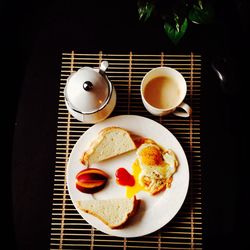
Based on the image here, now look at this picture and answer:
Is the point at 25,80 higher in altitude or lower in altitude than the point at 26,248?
higher

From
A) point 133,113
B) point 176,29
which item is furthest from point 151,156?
point 176,29

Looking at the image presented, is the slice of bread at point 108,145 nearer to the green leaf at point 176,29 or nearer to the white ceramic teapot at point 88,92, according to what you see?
the white ceramic teapot at point 88,92

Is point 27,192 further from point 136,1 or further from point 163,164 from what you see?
point 136,1

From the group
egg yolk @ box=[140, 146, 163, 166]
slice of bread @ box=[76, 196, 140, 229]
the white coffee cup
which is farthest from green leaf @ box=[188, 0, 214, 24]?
slice of bread @ box=[76, 196, 140, 229]

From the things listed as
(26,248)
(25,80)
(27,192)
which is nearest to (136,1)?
(25,80)

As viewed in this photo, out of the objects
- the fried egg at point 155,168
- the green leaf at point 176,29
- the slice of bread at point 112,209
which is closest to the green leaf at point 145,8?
the green leaf at point 176,29

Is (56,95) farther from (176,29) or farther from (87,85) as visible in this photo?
(176,29)

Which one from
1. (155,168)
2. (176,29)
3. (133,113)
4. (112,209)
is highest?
(176,29)

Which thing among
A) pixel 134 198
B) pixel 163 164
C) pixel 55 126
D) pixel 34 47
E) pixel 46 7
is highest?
pixel 46 7
